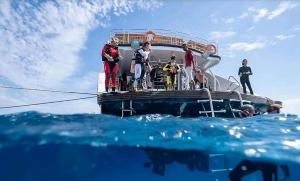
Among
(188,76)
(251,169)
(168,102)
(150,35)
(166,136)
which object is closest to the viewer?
(251,169)

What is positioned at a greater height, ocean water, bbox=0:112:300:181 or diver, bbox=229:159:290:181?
ocean water, bbox=0:112:300:181

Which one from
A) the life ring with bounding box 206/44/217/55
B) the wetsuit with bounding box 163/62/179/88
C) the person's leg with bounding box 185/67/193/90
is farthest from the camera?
the life ring with bounding box 206/44/217/55

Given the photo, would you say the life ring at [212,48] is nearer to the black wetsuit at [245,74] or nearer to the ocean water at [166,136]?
the black wetsuit at [245,74]

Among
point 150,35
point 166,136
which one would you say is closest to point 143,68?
point 166,136

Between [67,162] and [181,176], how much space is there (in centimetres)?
1230

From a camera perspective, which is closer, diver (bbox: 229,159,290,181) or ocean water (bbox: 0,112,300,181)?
diver (bbox: 229,159,290,181)

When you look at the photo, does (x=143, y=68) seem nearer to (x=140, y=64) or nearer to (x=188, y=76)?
(x=140, y=64)

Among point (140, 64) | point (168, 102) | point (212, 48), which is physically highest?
point (212, 48)

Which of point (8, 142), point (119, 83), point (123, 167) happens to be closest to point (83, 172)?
point (123, 167)

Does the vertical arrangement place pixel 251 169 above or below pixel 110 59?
below

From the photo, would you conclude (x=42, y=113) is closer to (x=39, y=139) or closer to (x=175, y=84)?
(x=39, y=139)

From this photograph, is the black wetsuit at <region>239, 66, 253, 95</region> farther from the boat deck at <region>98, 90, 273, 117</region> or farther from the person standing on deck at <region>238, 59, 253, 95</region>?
the boat deck at <region>98, 90, 273, 117</region>

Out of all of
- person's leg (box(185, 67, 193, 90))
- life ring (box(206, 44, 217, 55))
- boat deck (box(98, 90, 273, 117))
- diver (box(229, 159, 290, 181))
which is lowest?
diver (box(229, 159, 290, 181))

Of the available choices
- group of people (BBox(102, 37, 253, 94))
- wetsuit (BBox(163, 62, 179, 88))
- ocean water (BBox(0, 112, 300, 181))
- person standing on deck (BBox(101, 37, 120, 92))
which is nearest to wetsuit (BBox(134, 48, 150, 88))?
group of people (BBox(102, 37, 253, 94))
